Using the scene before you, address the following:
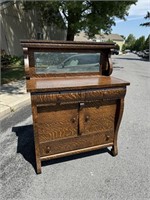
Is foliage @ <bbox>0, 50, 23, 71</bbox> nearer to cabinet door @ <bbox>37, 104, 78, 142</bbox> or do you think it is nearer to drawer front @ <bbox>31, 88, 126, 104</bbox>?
cabinet door @ <bbox>37, 104, 78, 142</bbox>

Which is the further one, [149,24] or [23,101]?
[149,24]

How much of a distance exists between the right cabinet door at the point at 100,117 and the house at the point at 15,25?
827 cm

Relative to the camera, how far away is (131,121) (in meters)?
4.07

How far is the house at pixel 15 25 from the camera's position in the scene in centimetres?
1088

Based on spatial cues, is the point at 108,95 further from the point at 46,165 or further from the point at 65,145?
the point at 46,165

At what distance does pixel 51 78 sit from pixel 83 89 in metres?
0.56

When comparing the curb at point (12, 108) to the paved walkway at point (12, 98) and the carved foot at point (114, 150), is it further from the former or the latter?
the carved foot at point (114, 150)

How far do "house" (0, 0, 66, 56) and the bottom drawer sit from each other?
830cm

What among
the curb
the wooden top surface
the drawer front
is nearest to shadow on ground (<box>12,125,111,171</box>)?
the curb

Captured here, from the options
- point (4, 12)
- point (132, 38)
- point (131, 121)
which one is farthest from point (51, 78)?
point (132, 38)

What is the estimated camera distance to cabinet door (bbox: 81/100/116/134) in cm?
239

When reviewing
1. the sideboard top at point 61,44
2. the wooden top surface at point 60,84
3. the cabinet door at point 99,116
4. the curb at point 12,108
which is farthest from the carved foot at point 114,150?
the curb at point 12,108

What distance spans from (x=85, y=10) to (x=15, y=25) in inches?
184

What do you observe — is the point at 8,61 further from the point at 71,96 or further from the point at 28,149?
the point at 71,96
